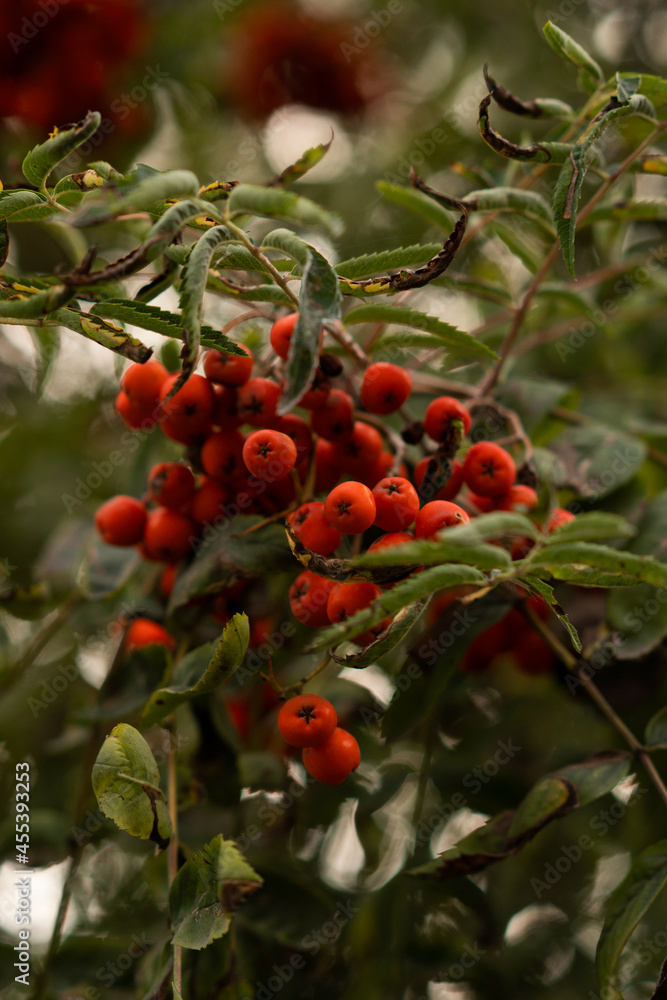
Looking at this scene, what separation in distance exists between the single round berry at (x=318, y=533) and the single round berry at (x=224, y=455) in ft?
0.62

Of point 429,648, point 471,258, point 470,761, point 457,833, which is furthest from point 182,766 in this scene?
point 471,258

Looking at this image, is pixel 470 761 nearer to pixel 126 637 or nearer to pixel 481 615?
pixel 481 615

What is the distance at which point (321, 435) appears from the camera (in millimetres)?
1203

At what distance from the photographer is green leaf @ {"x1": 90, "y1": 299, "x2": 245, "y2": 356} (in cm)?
100

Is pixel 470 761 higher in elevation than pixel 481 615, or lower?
lower

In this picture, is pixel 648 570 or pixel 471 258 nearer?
pixel 648 570

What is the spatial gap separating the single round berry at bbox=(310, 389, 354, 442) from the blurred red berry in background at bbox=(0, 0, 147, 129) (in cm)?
183

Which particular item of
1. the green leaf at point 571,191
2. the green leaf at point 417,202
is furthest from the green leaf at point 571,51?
the green leaf at point 417,202

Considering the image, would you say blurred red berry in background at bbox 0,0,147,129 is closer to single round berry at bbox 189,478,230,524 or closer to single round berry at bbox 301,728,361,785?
single round berry at bbox 189,478,230,524

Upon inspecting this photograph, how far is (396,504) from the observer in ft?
3.48

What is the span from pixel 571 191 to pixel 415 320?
0.28 meters

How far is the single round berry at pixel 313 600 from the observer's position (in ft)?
3.62

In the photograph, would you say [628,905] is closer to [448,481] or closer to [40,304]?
[448,481]

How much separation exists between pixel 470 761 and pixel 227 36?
2.69 m
